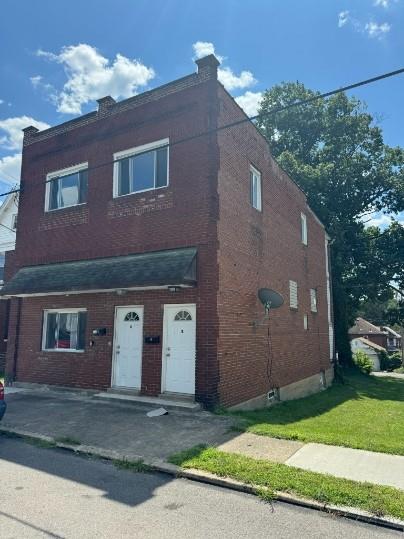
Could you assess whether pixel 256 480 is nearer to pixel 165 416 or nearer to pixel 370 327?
pixel 165 416

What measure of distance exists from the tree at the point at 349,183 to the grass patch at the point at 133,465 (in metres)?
→ 24.1

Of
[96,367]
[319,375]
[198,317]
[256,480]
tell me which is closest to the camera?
[256,480]

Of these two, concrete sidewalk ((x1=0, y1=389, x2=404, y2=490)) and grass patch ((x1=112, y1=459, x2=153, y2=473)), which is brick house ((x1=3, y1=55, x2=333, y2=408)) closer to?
concrete sidewalk ((x1=0, y1=389, x2=404, y2=490))

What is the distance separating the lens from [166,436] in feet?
24.3

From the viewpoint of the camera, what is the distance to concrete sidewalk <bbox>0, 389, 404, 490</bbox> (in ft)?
19.6

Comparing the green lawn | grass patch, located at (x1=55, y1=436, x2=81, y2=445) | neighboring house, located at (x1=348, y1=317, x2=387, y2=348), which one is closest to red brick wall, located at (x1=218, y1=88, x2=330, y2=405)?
the green lawn

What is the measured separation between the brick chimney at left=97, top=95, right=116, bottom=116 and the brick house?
0.04 meters

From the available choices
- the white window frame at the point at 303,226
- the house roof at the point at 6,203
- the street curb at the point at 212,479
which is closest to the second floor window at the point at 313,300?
the white window frame at the point at 303,226

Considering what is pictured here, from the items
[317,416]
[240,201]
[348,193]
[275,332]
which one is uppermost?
[348,193]

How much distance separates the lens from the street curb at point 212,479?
14.3ft

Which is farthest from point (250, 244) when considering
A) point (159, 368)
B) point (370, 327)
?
point (370, 327)

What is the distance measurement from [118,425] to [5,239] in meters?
16.2

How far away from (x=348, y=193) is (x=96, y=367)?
2516 cm

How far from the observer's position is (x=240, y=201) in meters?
11.9
